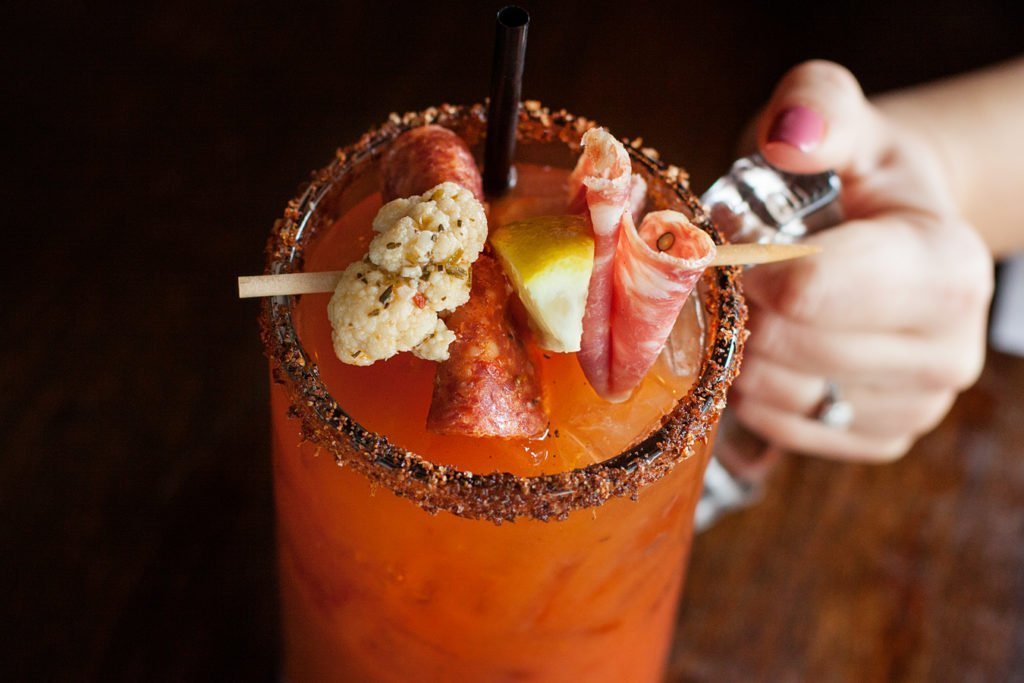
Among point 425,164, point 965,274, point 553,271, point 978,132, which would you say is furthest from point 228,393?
point 978,132

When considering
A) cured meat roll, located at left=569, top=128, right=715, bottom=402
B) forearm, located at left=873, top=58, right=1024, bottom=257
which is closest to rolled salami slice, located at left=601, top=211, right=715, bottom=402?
cured meat roll, located at left=569, top=128, right=715, bottom=402

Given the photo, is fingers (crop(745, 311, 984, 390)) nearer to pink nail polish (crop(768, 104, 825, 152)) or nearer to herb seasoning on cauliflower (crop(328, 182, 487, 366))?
pink nail polish (crop(768, 104, 825, 152))

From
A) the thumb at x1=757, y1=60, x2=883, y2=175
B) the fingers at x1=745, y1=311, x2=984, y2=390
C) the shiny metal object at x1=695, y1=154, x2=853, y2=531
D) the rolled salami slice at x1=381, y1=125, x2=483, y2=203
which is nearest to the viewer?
the rolled salami slice at x1=381, y1=125, x2=483, y2=203

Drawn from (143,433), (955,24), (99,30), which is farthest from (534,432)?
(955,24)

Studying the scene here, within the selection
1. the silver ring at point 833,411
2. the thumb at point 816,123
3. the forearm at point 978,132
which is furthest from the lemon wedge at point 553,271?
the forearm at point 978,132

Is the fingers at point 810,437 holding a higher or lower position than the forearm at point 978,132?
lower

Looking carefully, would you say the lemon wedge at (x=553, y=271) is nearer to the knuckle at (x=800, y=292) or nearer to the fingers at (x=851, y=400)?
the knuckle at (x=800, y=292)

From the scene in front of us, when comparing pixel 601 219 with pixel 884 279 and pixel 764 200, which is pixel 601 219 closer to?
pixel 764 200

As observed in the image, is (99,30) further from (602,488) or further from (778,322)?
(602,488)
